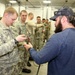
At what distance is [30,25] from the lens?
4.25 meters

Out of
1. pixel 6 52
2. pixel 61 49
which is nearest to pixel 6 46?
pixel 6 52

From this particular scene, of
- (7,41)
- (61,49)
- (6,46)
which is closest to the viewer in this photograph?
(61,49)

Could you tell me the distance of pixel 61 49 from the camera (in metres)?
1.43

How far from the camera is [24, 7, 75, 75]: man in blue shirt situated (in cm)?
141

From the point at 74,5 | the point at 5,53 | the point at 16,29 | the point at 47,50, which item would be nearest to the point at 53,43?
the point at 47,50

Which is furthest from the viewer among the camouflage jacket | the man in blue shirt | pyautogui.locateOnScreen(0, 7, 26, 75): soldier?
pyautogui.locateOnScreen(0, 7, 26, 75): soldier

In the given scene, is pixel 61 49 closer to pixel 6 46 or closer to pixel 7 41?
pixel 6 46

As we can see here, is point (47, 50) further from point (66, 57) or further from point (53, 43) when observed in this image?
point (66, 57)

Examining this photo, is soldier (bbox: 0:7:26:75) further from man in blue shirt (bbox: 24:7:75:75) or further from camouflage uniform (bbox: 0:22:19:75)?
man in blue shirt (bbox: 24:7:75:75)

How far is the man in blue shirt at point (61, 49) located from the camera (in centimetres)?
141

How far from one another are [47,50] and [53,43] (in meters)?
0.09

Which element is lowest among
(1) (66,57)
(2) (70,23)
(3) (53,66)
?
(3) (53,66)

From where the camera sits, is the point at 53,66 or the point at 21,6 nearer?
the point at 53,66

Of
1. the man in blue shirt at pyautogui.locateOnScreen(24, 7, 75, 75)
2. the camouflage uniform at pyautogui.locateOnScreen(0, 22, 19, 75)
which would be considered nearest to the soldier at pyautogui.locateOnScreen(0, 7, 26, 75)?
the camouflage uniform at pyautogui.locateOnScreen(0, 22, 19, 75)
